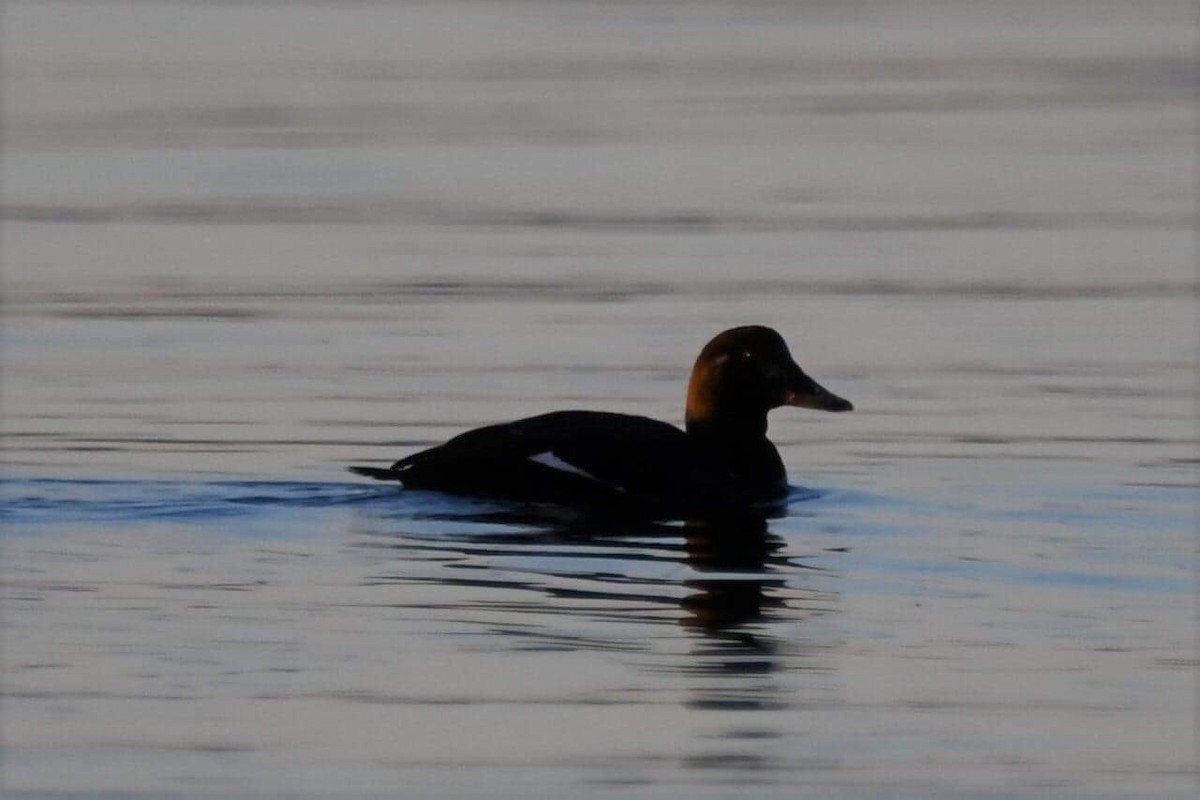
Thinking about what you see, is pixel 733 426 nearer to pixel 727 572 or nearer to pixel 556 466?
pixel 556 466

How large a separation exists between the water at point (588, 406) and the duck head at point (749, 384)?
301 mm

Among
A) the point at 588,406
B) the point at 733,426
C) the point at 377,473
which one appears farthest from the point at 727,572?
the point at 588,406

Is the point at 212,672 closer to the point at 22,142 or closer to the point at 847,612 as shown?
the point at 847,612

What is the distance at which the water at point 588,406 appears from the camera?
25.6 feet

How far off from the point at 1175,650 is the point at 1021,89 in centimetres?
1808

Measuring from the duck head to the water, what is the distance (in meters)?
0.30

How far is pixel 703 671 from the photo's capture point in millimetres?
8414

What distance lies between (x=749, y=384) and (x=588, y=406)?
1.58 meters

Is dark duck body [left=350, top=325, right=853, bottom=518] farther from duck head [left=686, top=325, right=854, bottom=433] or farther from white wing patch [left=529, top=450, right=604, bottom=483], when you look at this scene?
duck head [left=686, top=325, right=854, bottom=433]

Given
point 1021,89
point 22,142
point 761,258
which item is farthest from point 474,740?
point 1021,89

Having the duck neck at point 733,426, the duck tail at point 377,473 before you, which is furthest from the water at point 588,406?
the duck neck at point 733,426

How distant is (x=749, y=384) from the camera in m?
12.1

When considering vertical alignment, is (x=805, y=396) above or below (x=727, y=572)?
above

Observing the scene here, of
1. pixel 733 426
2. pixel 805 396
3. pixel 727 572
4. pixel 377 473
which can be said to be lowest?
pixel 727 572
